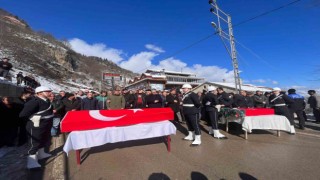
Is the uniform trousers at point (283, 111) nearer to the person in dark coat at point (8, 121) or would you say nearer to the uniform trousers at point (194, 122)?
the uniform trousers at point (194, 122)

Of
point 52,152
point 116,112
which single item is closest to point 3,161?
point 52,152

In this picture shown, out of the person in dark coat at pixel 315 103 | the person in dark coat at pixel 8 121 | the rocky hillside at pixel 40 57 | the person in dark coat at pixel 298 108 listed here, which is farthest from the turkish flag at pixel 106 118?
the rocky hillside at pixel 40 57

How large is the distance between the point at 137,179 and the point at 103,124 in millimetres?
1606

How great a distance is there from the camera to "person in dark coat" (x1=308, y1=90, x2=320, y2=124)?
10.3m

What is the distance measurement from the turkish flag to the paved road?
0.90 meters

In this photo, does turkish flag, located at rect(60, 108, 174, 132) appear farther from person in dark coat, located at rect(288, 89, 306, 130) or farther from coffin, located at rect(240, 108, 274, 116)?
person in dark coat, located at rect(288, 89, 306, 130)

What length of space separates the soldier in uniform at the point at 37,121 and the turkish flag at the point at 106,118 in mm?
696

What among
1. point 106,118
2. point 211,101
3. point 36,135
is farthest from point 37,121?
point 211,101

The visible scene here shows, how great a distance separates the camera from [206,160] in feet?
15.7

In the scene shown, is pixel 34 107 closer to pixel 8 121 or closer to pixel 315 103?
pixel 8 121

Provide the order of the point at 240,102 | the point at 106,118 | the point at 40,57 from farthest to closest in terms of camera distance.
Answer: the point at 40,57
the point at 240,102
the point at 106,118

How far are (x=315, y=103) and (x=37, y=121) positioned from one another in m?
12.3

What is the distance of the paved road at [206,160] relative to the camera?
401cm

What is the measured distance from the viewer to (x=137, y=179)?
3.86 meters
